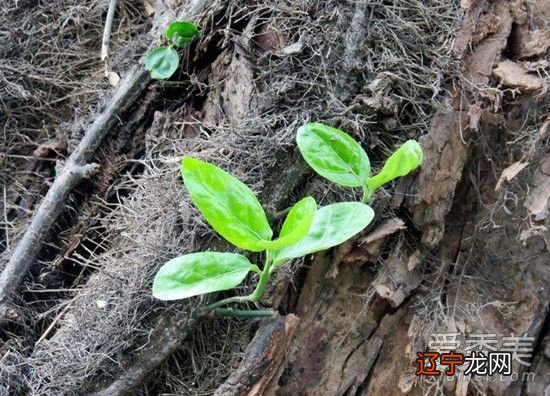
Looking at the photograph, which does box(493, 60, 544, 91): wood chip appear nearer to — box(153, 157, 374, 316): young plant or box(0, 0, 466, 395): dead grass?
box(0, 0, 466, 395): dead grass

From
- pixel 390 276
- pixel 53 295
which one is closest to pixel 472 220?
pixel 390 276

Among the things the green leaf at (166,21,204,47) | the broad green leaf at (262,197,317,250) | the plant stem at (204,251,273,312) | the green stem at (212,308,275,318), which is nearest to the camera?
the broad green leaf at (262,197,317,250)

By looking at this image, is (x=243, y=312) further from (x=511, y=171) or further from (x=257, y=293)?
(x=511, y=171)

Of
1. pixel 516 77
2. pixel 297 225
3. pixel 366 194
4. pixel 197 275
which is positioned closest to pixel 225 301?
pixel 197 275

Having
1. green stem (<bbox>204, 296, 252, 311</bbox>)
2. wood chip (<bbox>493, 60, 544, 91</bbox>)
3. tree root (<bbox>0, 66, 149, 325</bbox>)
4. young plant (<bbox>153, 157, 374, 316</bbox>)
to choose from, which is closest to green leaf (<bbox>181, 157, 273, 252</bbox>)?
young plant (<bbox>153, 157, 374, 316</bbox>)

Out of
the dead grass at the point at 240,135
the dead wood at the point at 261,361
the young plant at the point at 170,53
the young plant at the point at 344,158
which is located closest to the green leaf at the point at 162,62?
the young plant at the point at 170,53

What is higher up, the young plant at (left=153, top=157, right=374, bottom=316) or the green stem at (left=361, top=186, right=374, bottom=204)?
the young plant at (left=153, top=157, right=374, bottom=316)
